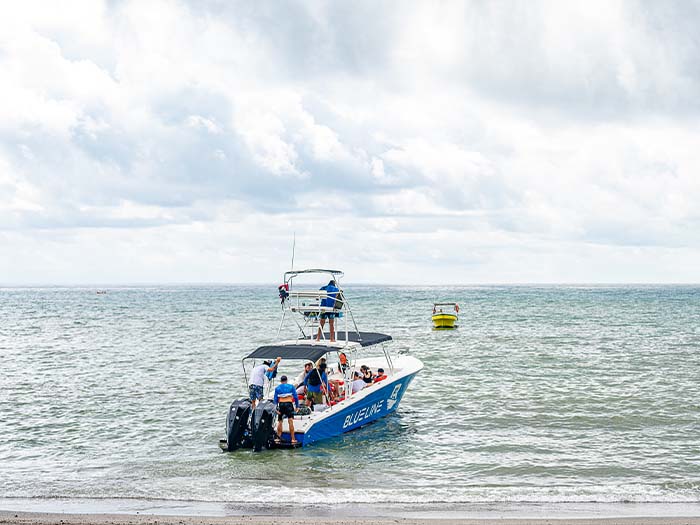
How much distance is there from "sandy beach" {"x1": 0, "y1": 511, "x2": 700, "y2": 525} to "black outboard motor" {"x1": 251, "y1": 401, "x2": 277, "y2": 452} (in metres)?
4.65

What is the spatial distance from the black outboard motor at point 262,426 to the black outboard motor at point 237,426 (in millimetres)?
330

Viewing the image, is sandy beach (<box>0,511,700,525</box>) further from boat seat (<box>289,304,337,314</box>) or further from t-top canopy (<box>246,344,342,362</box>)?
boat seat (<box>289,304,337,314</box>)

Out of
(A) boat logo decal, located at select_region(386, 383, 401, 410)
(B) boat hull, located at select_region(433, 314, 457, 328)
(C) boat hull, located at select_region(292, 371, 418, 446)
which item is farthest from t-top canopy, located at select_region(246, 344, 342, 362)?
(B) boat hull, located at select_region(433, 314, 457, 328)

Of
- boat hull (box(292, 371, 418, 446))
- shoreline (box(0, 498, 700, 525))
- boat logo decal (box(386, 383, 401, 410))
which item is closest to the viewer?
shoreline (box(0, 498, 700, 525))

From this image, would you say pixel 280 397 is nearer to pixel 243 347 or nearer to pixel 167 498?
pixel 167 498

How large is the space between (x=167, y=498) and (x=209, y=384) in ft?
45.7

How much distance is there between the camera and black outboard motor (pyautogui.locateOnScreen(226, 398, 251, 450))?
16.2 m

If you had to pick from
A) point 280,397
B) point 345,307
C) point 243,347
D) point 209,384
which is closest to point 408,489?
point 280,397

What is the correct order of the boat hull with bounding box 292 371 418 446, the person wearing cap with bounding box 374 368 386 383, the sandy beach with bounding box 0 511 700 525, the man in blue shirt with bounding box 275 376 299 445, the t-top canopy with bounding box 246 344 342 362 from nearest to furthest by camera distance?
1. the sandy beach with bounding box 0 511 700 525
2. the man in blue shirt with bounding box 275 376 299 445
3. the boat hull with bounding box 292 371 418 446
4. the t-top canopy with bounding box 246 344 342 362
5. the person wearing cap with bounding box 374 368 386 383

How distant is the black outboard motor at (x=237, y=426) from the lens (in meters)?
16.2

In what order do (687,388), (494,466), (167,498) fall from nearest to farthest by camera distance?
1. (167,498)
2. (494,466)
3. (687,388)

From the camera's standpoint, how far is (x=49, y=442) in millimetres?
17766

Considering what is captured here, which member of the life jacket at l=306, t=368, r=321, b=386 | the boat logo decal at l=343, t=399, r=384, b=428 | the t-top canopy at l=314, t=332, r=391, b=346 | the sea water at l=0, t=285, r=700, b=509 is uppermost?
the t-top canopy at l=314, t=332, r=391, b=346

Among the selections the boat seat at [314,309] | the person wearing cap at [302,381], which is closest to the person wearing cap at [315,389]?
the person wearing cap at [302,381]
